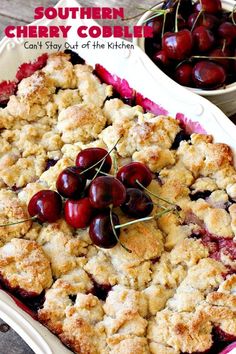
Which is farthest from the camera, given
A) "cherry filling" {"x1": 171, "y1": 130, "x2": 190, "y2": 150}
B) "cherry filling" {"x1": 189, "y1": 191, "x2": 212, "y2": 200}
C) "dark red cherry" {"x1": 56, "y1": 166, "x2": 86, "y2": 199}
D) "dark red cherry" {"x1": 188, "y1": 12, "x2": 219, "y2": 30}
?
"dark red cherry" {"x1": 188, "y1": 12, "x2": 219, "y2": 30}

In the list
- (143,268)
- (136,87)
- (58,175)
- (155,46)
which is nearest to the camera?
(143,268)

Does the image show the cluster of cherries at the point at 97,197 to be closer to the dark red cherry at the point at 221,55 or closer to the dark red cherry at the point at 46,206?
the dark red cherry at the point at 46,206

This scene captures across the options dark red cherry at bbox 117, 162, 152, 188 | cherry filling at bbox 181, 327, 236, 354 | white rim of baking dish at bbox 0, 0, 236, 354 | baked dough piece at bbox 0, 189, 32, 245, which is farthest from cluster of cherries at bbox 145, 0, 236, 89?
cherry filling at bbox 181, 327, 236, 354

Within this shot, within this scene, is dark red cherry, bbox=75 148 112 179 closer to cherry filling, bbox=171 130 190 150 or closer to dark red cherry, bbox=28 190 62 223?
dark red cherry, bbox=28 190 62 223

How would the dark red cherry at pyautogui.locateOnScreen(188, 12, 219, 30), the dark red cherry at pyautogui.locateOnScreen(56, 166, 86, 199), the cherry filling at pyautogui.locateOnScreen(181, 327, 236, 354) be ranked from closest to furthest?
1. the cherry filling at pyautogui.locateOnScreen(181, 327, 236, 354)
2. the dark red cherry at pyautogui.locateOnScreen(56, 166, 86, 199)
3. the dark red cherry at pyautogui.locateOnScreen(188, 12, 219, 30)

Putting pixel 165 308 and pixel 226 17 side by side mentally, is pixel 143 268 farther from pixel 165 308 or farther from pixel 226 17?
pixel 226 17

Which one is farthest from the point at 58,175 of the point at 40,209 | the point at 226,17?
the point at 226,17

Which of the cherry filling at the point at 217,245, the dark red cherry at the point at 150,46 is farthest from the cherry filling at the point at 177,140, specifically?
the dark red cherry at the point at 150,46

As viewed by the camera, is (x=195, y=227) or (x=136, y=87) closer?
(x=195, y=227)
